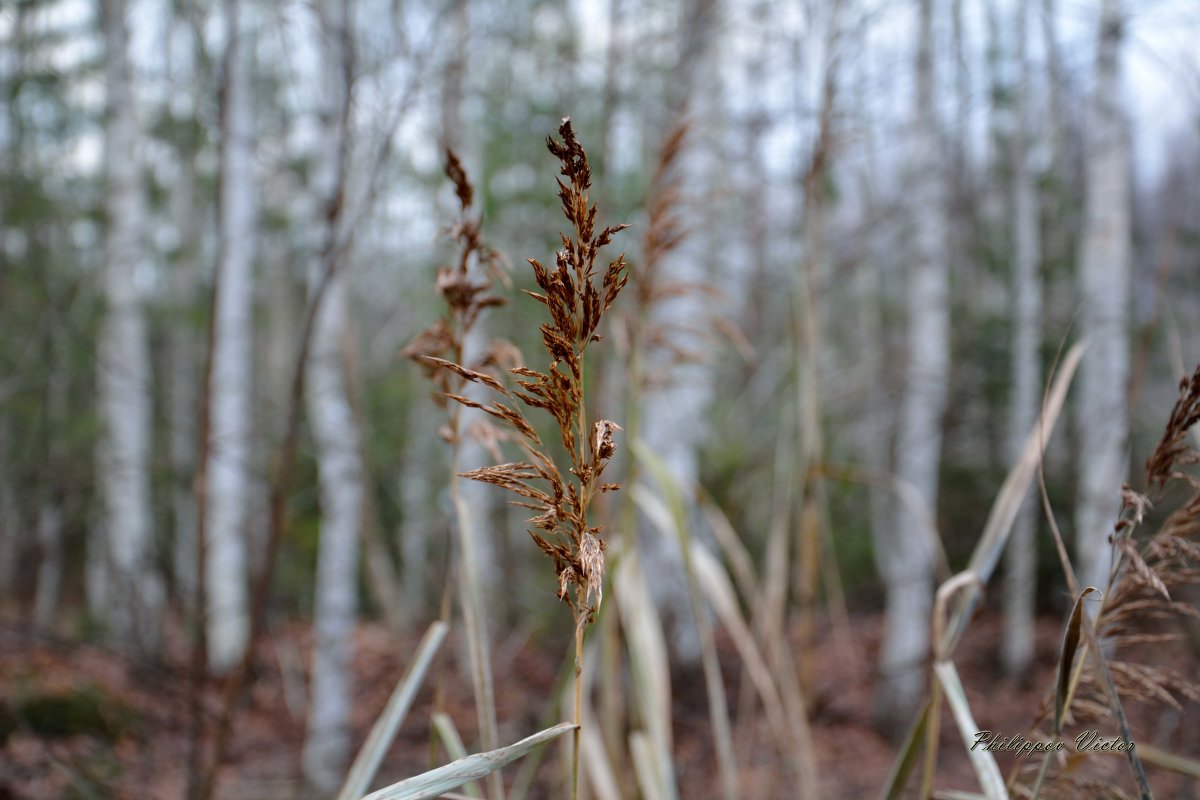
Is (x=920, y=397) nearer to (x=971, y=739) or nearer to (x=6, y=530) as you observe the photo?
(x=971, y=739)

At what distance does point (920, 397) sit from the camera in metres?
5.96

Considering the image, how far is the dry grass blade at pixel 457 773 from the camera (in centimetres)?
64

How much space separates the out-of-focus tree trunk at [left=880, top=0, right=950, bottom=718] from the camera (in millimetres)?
5506

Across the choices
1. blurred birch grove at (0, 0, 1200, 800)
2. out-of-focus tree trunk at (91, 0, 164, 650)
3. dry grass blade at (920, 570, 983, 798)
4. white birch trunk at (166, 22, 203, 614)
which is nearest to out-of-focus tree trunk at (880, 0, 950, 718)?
blurred birch grove at (0, 0, 1200, 800)

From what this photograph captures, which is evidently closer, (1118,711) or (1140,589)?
(1118,711)

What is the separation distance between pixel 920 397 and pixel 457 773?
591cm

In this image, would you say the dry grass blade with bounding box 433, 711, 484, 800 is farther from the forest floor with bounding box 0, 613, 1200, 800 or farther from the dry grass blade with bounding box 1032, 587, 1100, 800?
the forest floor with bounding box 0, 613, 1200, 800

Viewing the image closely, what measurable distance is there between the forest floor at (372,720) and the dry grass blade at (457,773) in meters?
1.07

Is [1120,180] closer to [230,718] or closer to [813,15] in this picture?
[813,15]

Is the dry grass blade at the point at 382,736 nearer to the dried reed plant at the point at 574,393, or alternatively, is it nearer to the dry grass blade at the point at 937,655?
the dried reed plant at the point at 574,393

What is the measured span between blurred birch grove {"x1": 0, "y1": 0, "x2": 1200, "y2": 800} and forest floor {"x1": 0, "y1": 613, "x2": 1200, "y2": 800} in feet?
0.41

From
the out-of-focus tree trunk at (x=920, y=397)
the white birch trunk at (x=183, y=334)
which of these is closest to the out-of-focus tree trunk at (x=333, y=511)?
the out-of-focus tree trunk at (x=920, y=397)

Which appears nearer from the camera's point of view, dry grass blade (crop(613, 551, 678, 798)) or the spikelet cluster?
the spikelet cluster

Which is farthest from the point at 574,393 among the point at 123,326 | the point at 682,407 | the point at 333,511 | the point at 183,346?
the point at 183,346
